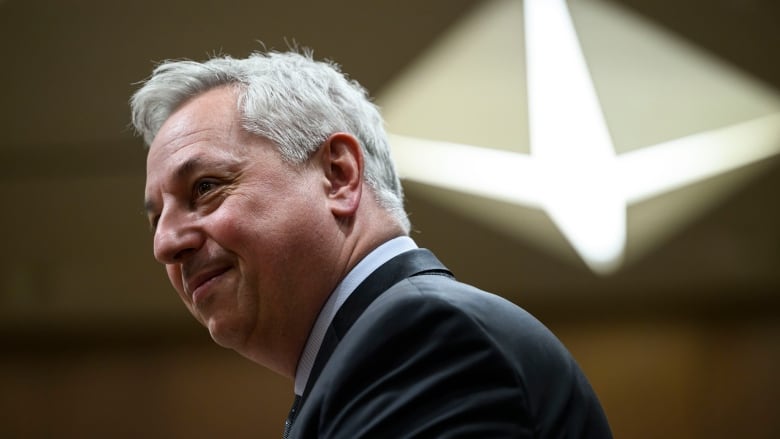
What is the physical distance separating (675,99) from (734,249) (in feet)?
2.31

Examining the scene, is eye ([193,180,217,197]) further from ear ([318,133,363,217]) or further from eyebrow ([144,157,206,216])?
ear ([318,133,363,217])

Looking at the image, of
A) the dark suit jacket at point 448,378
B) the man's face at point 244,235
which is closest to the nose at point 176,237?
the man's face at point 244,235

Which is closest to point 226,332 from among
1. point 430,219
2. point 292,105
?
point 292,105

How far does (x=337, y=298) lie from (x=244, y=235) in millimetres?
190

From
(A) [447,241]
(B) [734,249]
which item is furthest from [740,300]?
(A) [447,241]

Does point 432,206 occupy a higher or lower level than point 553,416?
lower

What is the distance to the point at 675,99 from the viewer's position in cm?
421

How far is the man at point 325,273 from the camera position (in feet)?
3.94

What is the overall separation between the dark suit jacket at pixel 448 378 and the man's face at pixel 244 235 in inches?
11.3

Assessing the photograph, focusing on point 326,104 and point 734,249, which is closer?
point 326,104

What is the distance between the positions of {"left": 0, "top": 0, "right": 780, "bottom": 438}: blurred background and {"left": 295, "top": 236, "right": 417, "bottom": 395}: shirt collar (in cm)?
263

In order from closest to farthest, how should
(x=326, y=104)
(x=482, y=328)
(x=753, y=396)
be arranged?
(x=482, y=328) < (x=326, y=104) < (x=753, y=396)

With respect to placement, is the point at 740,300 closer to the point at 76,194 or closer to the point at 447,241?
the point at 447,241

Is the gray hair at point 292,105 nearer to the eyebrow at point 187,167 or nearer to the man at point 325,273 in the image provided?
the man at point 325,273
